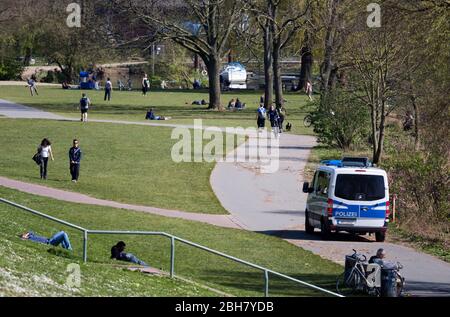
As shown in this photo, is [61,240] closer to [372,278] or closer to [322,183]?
[372,278]

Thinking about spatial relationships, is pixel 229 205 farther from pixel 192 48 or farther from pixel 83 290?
pixel 192 48

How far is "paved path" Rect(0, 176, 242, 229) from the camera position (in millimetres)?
28531

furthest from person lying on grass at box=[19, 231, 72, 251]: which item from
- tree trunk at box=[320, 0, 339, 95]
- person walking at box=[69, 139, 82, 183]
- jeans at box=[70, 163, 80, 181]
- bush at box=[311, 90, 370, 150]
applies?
tree trunk at box=[320, 0, 339, 95]

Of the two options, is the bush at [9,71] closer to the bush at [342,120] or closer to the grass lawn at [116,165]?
the grass lawn at [116,165]

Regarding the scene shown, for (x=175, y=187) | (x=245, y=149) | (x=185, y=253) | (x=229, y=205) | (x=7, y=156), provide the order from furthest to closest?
(x=245, y=149) < (x=7, y=156) < (x=175, y=187) < (x=229, y=205) < (x=185, y=253)

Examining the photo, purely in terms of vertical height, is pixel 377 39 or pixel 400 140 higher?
pixel 377 39

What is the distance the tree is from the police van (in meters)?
38.0

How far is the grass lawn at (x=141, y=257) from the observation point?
51.6 feet

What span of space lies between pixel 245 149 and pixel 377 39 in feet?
28.4

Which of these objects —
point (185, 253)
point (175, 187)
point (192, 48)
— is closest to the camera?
point (185, 253)

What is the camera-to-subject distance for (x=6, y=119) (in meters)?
53.7

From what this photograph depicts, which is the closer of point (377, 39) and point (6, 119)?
point (377, 39)

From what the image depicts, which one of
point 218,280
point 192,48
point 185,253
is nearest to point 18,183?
point 185,253

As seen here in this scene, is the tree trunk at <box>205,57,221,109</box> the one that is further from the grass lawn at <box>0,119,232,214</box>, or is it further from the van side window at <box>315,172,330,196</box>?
the van side window at <box>315,172,330,196</box>
